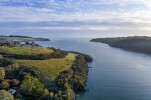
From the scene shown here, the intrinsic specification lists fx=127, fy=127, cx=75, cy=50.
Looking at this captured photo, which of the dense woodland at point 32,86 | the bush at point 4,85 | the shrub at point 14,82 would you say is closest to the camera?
the dense woodland at point 32,86

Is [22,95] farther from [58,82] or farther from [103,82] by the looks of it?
[103,82]

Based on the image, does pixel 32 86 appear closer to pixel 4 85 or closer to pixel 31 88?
pixel 31 88

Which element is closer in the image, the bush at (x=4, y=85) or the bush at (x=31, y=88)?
the bush at (x=31, y=88)

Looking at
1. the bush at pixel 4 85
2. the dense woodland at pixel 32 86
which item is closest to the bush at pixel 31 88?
the dense woodland at pixel 32 86

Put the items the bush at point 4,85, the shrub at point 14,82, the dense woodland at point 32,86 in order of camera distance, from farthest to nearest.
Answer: the shrub at point 14,82 → the bush at point 4,85 → the dense woodland at point 32,86

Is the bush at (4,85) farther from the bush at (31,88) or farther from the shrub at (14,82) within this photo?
the bush at (31,88)

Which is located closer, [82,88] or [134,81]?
[82,88]

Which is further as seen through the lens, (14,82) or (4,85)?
(14,82)

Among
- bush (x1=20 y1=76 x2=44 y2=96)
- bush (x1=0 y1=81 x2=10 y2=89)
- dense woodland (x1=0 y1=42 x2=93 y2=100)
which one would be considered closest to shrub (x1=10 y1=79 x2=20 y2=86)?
dense woodland (x1=0 y1=42 x2=93 y2=100)

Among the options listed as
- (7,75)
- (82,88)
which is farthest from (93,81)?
(7,75)

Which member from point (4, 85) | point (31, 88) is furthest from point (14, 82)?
point (31, 88)

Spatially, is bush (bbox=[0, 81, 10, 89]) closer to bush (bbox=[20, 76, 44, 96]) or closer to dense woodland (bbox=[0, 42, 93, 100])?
dense woodland (bbox=[0, 42, 93, 100])
